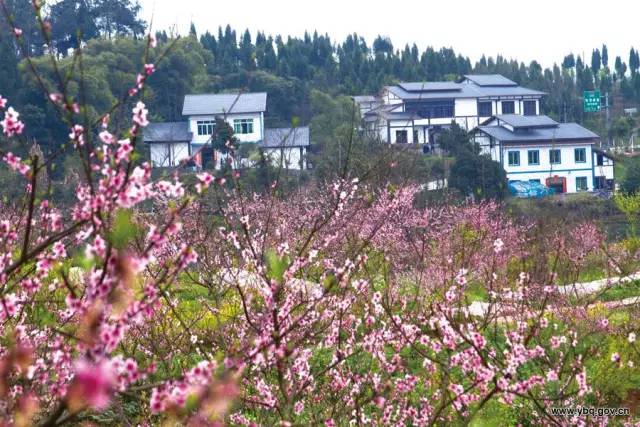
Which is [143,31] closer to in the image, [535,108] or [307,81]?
[307,81]

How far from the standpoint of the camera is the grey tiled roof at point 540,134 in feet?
136

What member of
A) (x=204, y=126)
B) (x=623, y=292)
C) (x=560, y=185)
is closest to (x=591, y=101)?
(x=560, y=185)

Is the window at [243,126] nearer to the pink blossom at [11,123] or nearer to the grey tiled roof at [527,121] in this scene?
the grey tiled roof at [527,121]

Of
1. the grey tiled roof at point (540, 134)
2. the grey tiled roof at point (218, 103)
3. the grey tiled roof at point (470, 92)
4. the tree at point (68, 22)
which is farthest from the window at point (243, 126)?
the tree at point (68, 22)

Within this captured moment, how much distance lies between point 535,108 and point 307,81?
50.8ft

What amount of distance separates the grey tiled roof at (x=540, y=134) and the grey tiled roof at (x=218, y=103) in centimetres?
1278

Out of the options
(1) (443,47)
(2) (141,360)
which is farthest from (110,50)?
(2) (141,360)

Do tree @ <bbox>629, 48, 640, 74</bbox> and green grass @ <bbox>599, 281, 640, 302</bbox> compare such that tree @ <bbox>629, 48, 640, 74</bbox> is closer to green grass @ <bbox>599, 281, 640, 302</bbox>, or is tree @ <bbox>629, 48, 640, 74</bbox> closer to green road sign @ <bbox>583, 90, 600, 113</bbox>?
green road sign @ <bbox>583, 90, 600, 113</bbox>

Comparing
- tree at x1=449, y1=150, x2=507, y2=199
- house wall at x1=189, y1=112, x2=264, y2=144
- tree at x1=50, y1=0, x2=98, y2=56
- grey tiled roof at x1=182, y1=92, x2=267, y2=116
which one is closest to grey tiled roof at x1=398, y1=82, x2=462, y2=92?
grey tiled roof at x1=182, y1=92, x2=267, y2=116

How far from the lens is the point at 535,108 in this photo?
54.4 metres

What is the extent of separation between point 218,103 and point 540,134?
58.8ft

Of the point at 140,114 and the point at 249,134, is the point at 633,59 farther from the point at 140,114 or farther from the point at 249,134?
the point at 140,114

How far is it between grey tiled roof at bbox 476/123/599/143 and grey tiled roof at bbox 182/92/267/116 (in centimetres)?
1278

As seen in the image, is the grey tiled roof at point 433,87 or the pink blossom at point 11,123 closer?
the pink blossom at point 11,123
